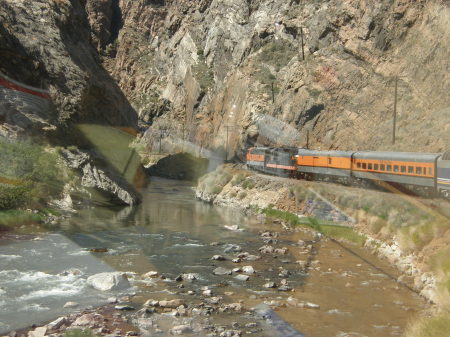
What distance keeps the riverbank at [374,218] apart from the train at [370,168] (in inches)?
36.3

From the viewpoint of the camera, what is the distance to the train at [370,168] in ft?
80.1

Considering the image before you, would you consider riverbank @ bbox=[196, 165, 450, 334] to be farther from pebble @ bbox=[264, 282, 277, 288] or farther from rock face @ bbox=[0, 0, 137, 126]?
rock face @ bbox=[0, 0, 137, 126]

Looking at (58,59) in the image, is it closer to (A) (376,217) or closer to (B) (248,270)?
(A) (376,217)

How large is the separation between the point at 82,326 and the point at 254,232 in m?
18.4

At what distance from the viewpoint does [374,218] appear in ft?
89.0

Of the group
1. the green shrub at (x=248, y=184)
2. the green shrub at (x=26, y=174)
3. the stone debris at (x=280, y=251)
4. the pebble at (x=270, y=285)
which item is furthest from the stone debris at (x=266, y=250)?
the green shrub at (x=248, y=184)

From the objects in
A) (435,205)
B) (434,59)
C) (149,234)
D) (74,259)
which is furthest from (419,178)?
(434,59)

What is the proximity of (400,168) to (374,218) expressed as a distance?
3.26 m

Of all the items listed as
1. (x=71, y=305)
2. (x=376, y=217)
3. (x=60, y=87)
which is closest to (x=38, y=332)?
(x=71, y=305)

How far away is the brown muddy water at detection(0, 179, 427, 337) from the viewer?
46.4 feet

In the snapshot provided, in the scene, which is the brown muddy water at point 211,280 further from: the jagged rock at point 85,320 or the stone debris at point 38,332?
the jagged rock at point 85,320

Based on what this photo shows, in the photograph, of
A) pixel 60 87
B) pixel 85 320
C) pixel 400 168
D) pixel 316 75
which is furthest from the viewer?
pixel 316 75

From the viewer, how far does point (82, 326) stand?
13062 mm

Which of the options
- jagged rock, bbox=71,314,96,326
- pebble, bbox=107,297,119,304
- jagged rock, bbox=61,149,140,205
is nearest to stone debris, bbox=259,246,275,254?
pebble, bbox=107,297,119,304
